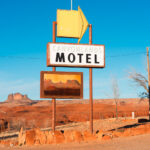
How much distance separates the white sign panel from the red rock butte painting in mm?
632

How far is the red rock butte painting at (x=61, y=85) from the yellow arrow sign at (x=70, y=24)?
2359 mm

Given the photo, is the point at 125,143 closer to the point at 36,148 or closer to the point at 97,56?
the point at 36,148

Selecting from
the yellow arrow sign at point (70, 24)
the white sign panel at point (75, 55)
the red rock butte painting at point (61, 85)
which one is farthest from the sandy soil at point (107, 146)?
the yellow arrow sign at point (70, 24)

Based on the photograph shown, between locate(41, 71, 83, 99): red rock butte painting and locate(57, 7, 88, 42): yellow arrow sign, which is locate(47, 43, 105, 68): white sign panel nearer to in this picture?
locate(41, 71, 83, 99): red rock butte painting

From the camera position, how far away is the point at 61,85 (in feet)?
47.9

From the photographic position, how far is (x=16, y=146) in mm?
12109

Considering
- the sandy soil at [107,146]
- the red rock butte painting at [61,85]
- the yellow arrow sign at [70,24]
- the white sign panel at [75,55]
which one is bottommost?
the sandy soil at [107,146]

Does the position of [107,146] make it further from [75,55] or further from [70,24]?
[70,24]

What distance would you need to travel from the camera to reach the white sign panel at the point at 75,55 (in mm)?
14430

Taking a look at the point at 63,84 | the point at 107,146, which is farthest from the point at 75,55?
the point at 107,146

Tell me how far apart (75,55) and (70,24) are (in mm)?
1942

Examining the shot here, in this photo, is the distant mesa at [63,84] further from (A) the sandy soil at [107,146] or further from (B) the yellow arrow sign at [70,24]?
(A) the sandy soil at [107,146]

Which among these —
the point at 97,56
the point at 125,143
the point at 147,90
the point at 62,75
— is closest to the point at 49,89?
the point at 62,75

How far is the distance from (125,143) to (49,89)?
5.23m
